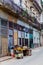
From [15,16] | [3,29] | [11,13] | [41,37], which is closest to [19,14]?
[15,16]

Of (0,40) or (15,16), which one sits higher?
(15,16)

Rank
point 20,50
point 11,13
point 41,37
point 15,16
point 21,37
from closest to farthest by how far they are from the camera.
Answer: point 20,50
point 11,13
point 15,16
point 21,37
point 41,37

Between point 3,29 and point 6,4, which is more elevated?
point 6,4

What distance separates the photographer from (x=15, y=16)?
73.3 feet

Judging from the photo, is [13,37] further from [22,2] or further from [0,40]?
[22,2]

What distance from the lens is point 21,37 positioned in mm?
25375

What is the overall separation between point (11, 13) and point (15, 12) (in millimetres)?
531

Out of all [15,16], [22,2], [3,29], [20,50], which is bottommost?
[20,50]

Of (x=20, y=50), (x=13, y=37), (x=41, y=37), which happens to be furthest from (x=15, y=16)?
(x=41, y=37)

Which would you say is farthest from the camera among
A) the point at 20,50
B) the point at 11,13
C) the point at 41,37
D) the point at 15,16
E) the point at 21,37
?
the point at 41,37

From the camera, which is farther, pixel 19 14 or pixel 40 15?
pixel 40 15

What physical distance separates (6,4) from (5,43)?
127 inches

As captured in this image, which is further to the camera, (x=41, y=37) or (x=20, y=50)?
(x=41, y=37)

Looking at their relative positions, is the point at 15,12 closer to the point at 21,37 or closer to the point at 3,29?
the point at 3,29
